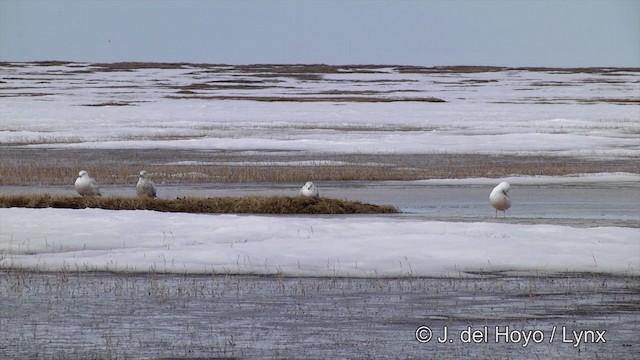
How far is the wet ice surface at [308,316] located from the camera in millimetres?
9219

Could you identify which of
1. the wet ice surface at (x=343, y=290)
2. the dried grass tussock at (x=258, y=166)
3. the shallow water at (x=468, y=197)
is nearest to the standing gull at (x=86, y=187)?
the shallow water at (x=468, y=197)

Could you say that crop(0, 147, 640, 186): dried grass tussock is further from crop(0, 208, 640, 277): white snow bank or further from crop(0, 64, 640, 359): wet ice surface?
crop(0, 208, 640, 277): white snow bank

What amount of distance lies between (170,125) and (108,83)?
48165 mm

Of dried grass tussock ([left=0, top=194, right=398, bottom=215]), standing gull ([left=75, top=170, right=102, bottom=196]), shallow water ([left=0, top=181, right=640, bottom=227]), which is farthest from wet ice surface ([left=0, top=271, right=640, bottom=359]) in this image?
standing gull ([left=75, top=170, right=102, bottom=196])

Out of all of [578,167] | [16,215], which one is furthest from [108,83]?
[16,215]

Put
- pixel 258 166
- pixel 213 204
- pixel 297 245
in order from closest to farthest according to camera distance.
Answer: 1. pixel 297 245
2. pixel 213 204
3. pixel 258 166

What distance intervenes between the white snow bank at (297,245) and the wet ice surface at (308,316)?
19.5 inches

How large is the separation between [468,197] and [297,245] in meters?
6.98

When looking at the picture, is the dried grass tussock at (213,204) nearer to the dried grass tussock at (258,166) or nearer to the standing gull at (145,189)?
the standing gull at (145,189)

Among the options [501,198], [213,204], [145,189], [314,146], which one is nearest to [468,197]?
[501,198]

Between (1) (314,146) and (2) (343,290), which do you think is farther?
(1) (314,146)

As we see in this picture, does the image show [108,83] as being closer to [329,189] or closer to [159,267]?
[329,189]

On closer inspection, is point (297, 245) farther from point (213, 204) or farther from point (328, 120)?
point (328, 120)

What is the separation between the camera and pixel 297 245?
46.1ft
